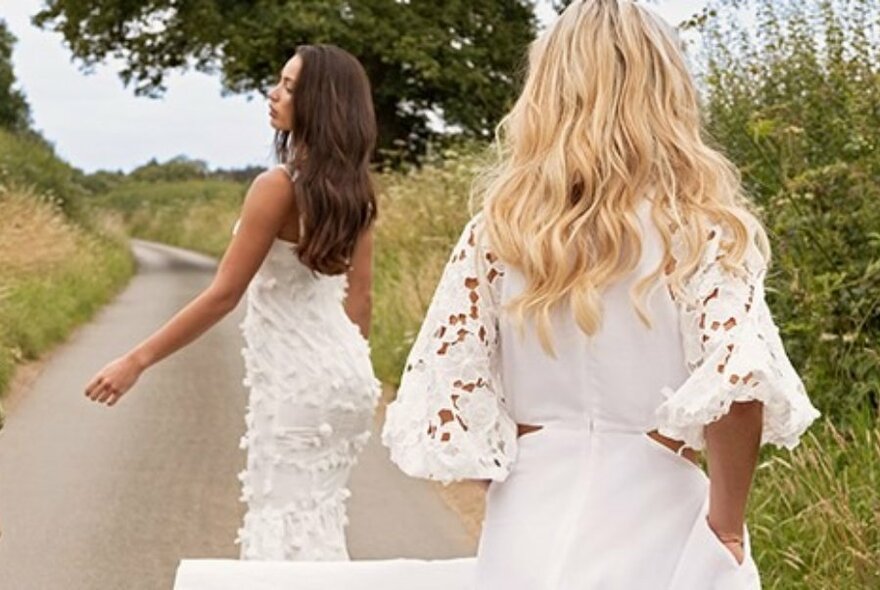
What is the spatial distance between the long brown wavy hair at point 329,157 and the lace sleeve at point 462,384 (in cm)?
209

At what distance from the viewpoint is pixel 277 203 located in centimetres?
572

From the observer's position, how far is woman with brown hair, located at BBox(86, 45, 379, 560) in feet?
18.8

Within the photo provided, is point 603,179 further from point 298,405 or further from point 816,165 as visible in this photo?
point 816,165

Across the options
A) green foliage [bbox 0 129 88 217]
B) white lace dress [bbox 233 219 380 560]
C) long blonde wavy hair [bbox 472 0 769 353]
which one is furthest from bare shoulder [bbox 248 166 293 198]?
green foliage [bbox 0 129 88 217]

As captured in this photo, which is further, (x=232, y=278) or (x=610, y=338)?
(x=232, y=278)

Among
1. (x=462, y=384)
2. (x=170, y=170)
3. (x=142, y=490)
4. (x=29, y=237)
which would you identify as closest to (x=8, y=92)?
(x=170, y=170)

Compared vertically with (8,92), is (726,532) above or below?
above

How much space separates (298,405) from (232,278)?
45 centimetres

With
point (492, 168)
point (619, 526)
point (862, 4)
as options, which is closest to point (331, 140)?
point (492, 168)

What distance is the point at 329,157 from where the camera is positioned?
580 centimetres

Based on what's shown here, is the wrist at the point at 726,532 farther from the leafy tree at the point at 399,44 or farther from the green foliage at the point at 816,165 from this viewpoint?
the leafy tree at the point at 399,44

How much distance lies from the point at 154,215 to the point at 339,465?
51.3 m

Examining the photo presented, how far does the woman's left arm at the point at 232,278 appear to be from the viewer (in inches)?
221

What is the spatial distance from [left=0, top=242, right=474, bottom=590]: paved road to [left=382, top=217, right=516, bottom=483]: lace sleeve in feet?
16.2
